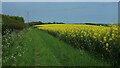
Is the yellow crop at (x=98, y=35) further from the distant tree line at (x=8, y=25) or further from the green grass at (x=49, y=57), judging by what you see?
the distant tree line at (x=8, y=25)

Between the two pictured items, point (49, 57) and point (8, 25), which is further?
point (8, 25)

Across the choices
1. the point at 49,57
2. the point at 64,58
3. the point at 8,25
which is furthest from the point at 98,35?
the point at 8,25

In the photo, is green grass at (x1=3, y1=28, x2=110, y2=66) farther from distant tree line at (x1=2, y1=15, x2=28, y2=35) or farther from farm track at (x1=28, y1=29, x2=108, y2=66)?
distant tree line at (x1=2, y1=15, x2=28, y2=35)

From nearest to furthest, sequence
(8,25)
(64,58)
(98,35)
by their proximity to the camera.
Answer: (64,58), (98,35), (8,25)

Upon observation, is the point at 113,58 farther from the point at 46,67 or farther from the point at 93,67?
the point at 46,67

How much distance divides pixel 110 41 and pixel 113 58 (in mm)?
1196

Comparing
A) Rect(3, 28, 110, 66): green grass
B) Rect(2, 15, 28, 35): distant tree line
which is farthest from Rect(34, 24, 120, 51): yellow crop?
Rect(2, 15, 28, 35): distant tree line

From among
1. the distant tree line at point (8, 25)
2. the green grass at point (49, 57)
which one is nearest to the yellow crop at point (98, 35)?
the green grass at point (49, 57)

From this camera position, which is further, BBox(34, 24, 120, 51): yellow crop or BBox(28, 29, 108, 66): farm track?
Result: BBox(34, 24, 120, 51): yellow crop

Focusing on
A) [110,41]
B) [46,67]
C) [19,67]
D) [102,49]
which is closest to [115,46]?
[110,41]

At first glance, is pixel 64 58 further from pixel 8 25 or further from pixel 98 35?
pixel 8 25

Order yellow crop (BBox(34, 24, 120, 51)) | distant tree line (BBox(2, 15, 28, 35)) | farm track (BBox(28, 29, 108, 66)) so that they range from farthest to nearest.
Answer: distant tree line (BBox(2, 15, 28, 35)) → yellow crop (BBox(34, 24, 120, 51)) → farm track (BBox(28, 29, 108, 66))

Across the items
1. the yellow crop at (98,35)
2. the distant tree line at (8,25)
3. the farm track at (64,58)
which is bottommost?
the farm track at (64,58)

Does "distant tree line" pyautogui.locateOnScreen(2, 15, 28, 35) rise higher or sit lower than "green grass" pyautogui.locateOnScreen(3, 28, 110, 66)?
higher
